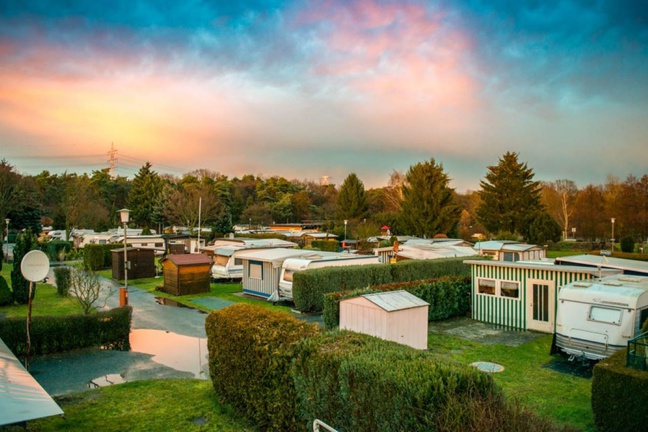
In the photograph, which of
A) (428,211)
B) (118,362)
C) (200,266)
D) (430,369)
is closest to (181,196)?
(428,211)

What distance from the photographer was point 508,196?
1978 inches

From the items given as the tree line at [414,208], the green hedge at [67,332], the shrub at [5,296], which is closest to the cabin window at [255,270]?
the green hedge at [67,332]

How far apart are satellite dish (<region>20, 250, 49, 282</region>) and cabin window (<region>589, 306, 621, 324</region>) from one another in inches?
493

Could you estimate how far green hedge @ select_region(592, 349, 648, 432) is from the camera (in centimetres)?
604

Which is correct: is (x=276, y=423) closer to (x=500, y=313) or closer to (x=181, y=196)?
(x=500, y=313)

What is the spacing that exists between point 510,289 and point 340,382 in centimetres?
1116

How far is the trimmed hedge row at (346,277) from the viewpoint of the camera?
648 inches

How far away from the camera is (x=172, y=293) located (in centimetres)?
2072

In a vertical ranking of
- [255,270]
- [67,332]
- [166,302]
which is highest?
[255,270]

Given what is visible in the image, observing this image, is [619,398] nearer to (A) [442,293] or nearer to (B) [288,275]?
(A) [442,293]

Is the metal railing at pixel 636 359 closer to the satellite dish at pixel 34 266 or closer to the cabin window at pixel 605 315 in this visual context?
the cabin window at pixel 605 315

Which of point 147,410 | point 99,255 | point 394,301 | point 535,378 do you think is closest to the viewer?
point 147,410

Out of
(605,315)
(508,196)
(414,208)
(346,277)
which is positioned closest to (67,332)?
(346,277)

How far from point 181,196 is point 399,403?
50.9 m
